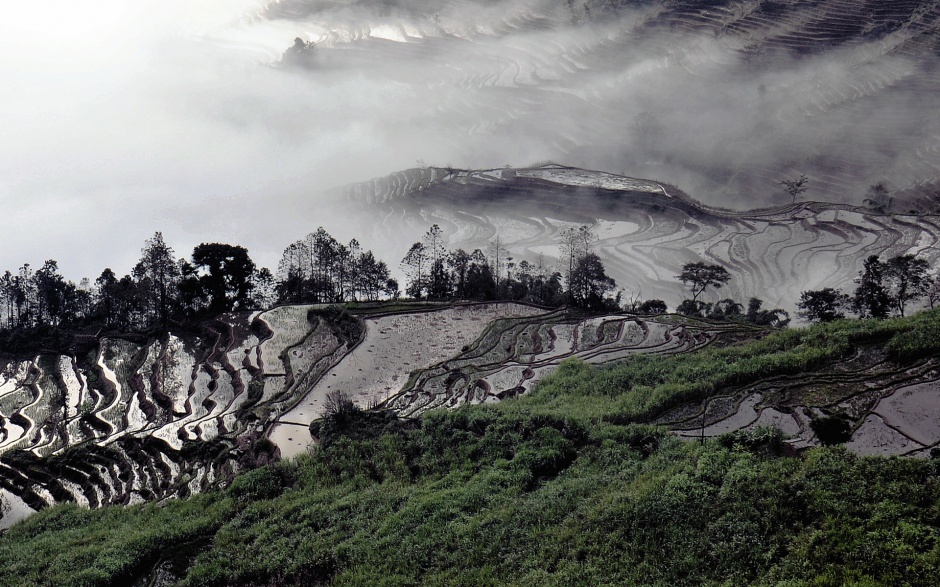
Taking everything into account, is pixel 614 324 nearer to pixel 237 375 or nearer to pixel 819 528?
pixel 237 375

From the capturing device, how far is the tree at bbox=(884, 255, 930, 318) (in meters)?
30.4

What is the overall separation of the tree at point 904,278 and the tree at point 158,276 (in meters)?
38.3

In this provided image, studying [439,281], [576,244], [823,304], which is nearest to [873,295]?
[823,304]

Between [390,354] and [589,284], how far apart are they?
1463 centimetres

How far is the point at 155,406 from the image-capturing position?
22.8 meters

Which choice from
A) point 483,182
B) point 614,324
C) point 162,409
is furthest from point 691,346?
point 483,182

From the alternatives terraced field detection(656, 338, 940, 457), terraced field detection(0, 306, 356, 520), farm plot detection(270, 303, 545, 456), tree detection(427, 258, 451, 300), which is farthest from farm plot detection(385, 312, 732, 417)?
tree detection(427, 258, 451, 300)

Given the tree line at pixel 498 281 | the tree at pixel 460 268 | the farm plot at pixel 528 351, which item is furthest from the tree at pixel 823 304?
the tree at pixel 460 268

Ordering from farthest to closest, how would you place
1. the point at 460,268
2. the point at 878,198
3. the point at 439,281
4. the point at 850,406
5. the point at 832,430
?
the point at 878,198, the point at 439,281, the point at 460,268, the point at 850,406, the point at 832,430

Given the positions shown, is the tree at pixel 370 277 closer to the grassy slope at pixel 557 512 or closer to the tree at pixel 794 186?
the grassy slope at pixel 557 512

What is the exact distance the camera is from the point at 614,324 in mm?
29797

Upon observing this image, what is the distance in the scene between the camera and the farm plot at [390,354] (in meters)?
20.6

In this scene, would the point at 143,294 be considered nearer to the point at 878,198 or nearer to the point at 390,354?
the point at 390,354

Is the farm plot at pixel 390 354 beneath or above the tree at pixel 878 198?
beneath
